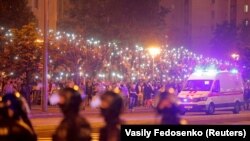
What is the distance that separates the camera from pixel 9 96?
8008 millimetres

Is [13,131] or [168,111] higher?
[168,111]

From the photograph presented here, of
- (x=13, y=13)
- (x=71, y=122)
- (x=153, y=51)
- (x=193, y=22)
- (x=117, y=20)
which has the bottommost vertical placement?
(x=71, y=122)

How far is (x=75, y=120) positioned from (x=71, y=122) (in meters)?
0.05

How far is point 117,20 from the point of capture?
59594 millimetres

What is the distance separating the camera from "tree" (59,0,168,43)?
56.2m

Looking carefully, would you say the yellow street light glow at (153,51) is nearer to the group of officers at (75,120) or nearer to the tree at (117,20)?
the tree at (117,20)

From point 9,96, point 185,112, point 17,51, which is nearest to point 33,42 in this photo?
point 17,51

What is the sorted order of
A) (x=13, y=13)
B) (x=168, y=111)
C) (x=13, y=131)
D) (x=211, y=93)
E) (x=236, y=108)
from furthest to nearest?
(x=13, y=13)
(x=236, y=108)
(x=211, y=93)
(x=168, y=111)
(x=13, y=131)

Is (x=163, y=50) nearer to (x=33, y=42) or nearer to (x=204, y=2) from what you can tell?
(x=33, y=42)

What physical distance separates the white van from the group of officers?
23843 mm

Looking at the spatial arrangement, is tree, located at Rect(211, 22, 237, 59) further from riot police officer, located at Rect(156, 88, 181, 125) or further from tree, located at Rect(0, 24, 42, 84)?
riot police officer, located at Rect(156, 88, 181, 125)

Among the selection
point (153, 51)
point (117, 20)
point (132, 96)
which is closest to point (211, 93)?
point (132, 96)

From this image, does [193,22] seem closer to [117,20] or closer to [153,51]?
[117,20]

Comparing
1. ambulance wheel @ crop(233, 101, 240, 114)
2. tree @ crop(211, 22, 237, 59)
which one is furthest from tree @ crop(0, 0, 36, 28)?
tree @ crop(211, 22, 237, 59)
